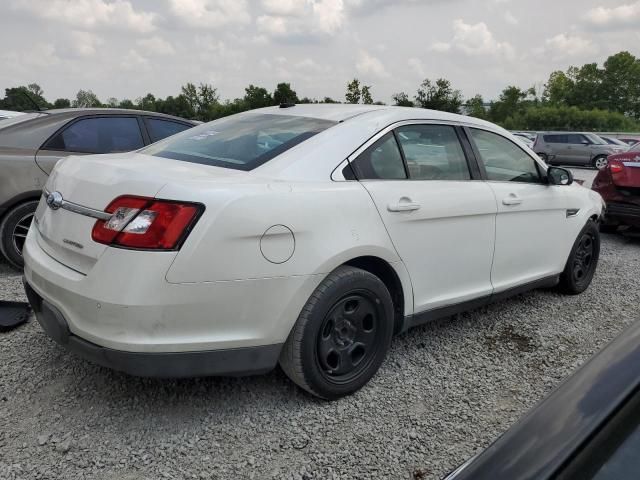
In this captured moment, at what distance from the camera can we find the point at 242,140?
299 cm

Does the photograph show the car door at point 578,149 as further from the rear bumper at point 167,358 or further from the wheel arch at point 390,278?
the rear bumper at point 167,358

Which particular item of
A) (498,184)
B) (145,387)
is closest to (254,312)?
(145,387)

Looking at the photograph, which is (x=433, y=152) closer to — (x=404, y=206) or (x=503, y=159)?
(x=404, y=206)

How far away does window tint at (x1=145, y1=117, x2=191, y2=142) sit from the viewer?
565cm

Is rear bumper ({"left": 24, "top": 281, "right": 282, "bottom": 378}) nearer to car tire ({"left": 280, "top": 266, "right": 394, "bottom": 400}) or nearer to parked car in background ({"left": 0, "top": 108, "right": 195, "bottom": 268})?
car tire ({"left": 280, "top": 266, "right": 394, "bottom": 400})

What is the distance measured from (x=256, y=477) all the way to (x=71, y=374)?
4.29 ft

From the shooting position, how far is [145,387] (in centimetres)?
281

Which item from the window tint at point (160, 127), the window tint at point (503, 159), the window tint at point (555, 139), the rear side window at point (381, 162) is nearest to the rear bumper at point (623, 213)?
the window tint at point (503, 159)

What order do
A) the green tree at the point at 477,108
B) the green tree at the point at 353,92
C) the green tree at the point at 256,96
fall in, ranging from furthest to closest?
the green tree at the point at 477,108, the green tree at the point at 256,96, the green tree at the point at 353,92

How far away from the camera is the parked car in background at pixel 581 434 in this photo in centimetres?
96

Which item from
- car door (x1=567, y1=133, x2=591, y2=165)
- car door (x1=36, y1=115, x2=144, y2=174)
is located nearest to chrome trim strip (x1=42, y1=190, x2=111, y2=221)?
car door (x1=36, y1=115, x2=144, y2=174)

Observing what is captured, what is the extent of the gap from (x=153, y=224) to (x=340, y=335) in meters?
1.09

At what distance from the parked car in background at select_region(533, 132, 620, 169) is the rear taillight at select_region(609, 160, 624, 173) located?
51.9 feet

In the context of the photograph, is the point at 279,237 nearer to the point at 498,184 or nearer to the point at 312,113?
the point at 312,113
